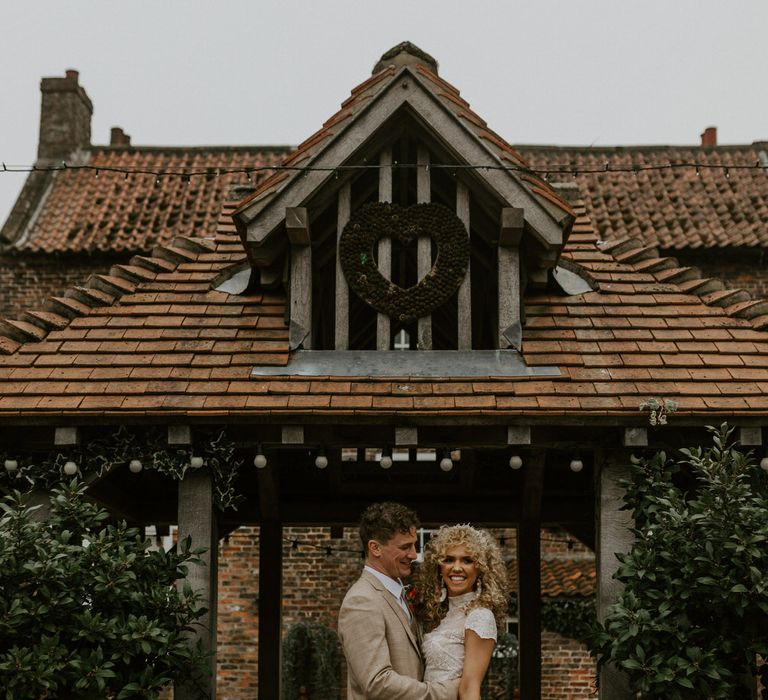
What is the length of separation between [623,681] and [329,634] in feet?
41.2

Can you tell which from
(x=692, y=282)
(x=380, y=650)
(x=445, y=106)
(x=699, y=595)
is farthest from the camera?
(x=692, y=282)

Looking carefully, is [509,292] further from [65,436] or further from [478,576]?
[65,436]

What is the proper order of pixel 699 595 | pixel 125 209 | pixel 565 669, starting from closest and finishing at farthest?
pixel 699 595 → pixel 565 669 → pixel 125 209

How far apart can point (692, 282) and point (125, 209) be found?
13894 mm

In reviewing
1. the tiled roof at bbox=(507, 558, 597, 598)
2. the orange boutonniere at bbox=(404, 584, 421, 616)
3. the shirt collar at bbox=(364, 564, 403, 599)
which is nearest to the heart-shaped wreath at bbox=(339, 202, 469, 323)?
the orange boutonniere at bbox=(404, 584, 421, 616)

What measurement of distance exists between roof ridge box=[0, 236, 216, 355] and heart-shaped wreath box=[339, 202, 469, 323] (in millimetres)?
1756

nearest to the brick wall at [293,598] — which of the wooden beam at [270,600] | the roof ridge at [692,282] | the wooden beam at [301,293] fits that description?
the wooden beam at [270,600]

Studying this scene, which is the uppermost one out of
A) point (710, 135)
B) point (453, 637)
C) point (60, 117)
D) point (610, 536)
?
point (710, 135)

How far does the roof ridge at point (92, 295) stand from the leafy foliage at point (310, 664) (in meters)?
10.8

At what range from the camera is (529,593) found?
9.31 meters

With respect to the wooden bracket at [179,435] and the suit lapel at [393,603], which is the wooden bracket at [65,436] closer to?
the wooden bracket at [179,435]

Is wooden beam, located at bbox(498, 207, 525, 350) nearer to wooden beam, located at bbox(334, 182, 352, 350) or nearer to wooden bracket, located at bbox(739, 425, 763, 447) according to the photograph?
wooden beam, located at bbox(334, 182, 352, 350)

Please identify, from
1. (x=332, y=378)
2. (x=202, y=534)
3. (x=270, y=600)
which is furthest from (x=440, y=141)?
(x=270, y=600)

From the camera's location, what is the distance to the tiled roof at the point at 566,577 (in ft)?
57.9
